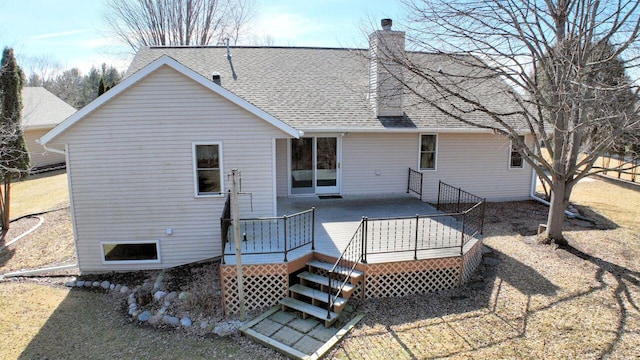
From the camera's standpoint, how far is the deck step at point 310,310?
649 cm

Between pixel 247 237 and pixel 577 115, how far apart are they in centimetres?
849

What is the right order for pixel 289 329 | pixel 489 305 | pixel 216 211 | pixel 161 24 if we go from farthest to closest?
pixel 161 24 → pixel 216 211 → pixel 489 305 → pixel 289 329

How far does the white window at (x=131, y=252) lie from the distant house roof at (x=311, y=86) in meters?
5.20

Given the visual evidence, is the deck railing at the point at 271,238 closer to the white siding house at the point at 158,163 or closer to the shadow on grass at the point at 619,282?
the white siding house at the point at 158,163

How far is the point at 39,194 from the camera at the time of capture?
1736 cm

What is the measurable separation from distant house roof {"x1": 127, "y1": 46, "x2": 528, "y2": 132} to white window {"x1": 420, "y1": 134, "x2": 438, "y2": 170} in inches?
23.8

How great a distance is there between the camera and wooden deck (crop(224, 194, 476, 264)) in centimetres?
773

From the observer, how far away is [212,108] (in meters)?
8.53

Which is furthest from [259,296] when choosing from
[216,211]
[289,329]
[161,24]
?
[161,24]

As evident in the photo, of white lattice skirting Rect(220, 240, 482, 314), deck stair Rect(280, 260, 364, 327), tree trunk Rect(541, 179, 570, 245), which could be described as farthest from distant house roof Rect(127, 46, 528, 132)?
white lattice skirting Rect(220, 240, 482, 314)

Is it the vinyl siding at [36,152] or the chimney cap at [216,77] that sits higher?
the chimney cap at [216,77]

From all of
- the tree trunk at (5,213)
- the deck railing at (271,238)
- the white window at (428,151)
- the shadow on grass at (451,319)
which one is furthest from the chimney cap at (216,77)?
the shadow on grass at (451,319)

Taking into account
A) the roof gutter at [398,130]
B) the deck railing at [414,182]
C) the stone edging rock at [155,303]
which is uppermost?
the roof gutter at [398,130]

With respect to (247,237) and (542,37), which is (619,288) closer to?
(542,37)
